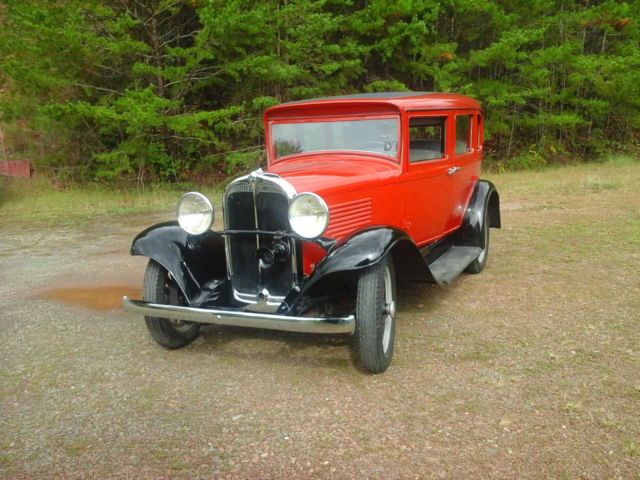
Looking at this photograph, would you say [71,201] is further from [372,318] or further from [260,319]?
[372,318]

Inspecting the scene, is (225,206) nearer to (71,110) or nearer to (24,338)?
(24,338)

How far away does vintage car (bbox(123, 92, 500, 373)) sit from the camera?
314 cm

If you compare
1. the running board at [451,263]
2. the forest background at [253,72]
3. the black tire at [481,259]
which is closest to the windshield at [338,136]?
the running board at [451,263]

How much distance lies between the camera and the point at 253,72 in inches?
446

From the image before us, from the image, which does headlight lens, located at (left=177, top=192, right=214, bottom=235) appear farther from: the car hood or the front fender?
the front fender

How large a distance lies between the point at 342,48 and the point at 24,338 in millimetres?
11360

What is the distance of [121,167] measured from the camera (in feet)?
37.0

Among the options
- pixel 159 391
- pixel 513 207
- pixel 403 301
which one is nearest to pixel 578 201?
pixel 513 207

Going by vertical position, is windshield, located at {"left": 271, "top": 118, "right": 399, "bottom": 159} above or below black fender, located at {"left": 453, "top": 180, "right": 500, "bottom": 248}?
above

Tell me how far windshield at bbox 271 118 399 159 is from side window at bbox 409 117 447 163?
0.22 metres

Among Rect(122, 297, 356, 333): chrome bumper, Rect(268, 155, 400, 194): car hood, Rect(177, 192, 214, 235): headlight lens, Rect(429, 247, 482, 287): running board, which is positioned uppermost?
Rect(268, 155, 400, 194): car hood

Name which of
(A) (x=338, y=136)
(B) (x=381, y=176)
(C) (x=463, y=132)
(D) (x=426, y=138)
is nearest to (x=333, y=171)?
(B) (x=381, y=176)

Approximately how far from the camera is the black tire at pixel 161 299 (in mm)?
3582

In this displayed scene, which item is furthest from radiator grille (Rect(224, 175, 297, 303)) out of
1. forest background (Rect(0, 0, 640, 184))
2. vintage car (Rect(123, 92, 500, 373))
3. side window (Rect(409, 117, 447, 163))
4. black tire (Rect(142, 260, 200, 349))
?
forest background (Rect(0, 0, 640, 184))
